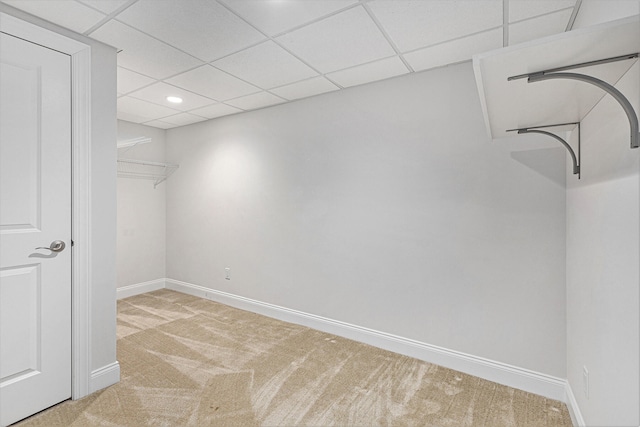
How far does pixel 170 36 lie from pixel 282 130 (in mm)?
1525

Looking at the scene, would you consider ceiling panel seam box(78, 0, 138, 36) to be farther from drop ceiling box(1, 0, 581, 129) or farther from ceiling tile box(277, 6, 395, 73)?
ceiling tile box(277, 6, 395, 73)

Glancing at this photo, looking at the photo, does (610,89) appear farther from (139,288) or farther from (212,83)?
(139,288)

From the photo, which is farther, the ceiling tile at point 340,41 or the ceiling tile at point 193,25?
the ceiling tile at point 340,41

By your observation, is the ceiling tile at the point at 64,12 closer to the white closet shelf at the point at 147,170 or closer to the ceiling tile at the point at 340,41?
the ceiling tile at the point at 340,41

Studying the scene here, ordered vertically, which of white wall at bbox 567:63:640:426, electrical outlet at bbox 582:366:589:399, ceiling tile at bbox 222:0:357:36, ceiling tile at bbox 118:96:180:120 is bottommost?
electrical outlet at bbox 582:366:589:399

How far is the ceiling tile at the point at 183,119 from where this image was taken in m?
4.05

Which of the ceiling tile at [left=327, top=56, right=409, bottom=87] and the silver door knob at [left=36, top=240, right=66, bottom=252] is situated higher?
the ceiling tile at [left=327, top=56, right=409, bottom=87]

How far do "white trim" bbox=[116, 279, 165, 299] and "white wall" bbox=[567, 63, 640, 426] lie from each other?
187 inches

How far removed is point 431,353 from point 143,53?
323 centimetres

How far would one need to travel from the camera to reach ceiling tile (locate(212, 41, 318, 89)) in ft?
7.79

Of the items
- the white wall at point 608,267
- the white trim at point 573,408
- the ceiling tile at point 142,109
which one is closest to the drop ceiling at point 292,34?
the ceiling tile at point 142,109

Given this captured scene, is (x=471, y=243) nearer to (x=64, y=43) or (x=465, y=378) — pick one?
(x=465, y=378)

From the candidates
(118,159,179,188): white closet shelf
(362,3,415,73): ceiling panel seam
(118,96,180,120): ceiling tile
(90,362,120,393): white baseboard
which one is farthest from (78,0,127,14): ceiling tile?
(118,159,179,188): white closet shelf

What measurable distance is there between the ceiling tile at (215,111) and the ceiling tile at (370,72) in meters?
1.46
